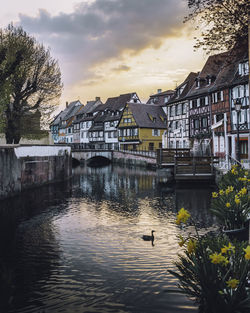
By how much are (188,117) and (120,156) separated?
18525mm

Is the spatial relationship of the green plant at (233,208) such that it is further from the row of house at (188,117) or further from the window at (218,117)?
the window at (218,117)

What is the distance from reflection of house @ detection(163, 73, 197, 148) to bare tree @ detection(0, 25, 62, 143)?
876 inches

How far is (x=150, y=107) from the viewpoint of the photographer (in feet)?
232

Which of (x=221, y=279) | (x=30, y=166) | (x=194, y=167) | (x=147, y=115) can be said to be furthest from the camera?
(x=147, y=115)

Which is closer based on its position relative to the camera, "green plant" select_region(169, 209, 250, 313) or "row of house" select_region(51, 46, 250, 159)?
"green plant" select_region(169, 209, 250, 313)

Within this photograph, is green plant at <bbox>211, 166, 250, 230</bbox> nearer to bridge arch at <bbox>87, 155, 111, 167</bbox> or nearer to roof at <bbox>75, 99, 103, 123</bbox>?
bridge arch at <bbox>87, 155, 111, 167</bbox>

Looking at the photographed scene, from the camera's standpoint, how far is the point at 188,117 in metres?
50.1

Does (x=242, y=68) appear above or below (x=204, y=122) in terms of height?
above

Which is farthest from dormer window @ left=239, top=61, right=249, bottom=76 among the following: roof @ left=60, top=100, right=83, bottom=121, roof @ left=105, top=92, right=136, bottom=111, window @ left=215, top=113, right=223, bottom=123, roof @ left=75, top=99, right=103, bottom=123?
roof @ left=60, top=100, right=83, bottom=121

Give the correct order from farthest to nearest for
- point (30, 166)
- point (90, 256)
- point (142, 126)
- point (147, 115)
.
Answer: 1. point (147, 115)
2. point (142, 126)
3. point (30, 166)
4. point (90, 256)

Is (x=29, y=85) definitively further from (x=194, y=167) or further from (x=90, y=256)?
(x=90, y=256)

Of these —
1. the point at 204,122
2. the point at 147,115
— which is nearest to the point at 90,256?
the point at 204,122

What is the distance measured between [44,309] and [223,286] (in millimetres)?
4025

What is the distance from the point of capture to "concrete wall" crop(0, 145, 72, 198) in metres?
23.0
